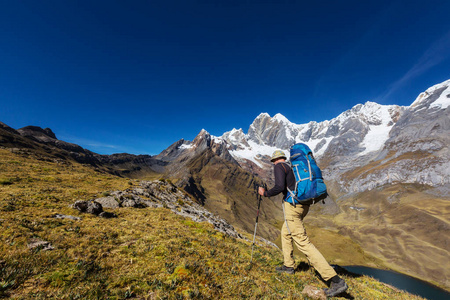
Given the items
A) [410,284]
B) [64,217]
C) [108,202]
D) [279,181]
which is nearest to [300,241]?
[279,181]

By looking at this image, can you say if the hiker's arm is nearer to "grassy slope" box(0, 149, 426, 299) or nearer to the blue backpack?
the blue backpack

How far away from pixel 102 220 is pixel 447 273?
262 m

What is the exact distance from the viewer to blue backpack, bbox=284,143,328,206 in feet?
26.1

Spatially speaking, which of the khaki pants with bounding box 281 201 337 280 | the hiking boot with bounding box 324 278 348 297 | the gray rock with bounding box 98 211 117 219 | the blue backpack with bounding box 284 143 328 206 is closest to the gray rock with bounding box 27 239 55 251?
the gray rock with bounding box 98 211 117 219

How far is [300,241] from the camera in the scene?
820 cm

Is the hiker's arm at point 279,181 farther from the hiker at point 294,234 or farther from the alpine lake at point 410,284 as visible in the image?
the alpine lake at point 410,284

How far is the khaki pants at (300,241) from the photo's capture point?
7.52 m

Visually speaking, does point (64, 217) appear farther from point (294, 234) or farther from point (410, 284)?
point (410, 284)

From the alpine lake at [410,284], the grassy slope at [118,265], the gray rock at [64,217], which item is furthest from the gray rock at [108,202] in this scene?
the alpine lake at [410,284]

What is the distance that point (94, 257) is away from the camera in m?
6.64

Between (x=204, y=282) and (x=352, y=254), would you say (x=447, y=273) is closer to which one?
(x=352, y=254)

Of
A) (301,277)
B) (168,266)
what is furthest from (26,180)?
(301,277)

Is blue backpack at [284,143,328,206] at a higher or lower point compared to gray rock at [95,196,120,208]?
higher

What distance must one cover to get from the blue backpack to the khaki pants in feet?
1.39
